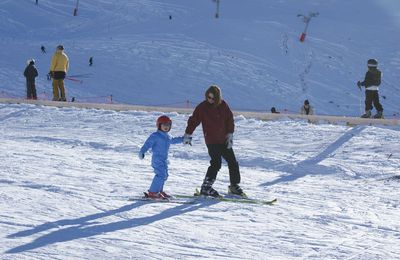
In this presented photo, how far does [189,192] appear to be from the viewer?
30.5 ft

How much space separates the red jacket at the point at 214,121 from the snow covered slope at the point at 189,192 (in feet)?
2.76

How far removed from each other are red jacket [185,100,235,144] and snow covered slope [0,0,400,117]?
23.0 m

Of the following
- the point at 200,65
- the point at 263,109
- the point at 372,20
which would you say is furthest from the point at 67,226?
the point at 372,20

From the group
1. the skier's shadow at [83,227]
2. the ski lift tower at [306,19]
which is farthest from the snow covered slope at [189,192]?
the ski lift tower at [306,19]

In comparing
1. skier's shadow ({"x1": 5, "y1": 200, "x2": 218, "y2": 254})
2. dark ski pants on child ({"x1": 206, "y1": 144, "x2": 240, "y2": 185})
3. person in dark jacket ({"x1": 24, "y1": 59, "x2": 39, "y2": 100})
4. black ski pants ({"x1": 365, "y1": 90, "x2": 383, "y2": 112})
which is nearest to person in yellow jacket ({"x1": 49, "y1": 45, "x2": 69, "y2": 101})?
person in dark jacket ({"x1": 24, "y1": 59, "x2": 39, "y2": 100})

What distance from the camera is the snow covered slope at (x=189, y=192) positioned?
6227 millimetres

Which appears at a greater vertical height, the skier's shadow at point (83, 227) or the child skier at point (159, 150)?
the child skier at point (159, 150)

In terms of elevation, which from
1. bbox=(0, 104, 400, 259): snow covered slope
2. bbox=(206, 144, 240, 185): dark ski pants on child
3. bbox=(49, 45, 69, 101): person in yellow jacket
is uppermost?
bbox=(49, 45, 69, 101): person in yellow jacket

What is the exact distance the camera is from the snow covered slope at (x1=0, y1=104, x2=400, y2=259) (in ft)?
20.4

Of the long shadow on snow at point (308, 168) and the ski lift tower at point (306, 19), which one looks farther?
the ski lift tower at point (306, 19)

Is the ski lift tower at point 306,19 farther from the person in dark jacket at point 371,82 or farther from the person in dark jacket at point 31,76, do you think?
the person in dark jacket at point 371,82

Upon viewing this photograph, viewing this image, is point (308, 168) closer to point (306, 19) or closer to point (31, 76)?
point (31, 76)

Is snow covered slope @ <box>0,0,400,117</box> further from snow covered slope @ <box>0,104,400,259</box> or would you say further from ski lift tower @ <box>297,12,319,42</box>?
snow covered slope @ <box>0,104,400,259</box>

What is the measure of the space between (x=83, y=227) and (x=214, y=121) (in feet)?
8.53
